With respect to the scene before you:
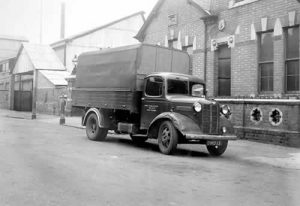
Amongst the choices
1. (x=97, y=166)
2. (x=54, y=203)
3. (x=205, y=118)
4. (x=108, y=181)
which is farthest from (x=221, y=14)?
(x=54, y=203)

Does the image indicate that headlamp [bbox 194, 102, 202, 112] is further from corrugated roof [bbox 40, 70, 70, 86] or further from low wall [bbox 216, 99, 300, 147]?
corrugated roof [bbox 40, 70, 70, 86]

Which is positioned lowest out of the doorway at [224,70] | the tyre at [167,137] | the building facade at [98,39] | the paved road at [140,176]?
the paved road at [140,176]

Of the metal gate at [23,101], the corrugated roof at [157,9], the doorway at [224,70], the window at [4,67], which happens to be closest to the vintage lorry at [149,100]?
the doorway at [224,70]

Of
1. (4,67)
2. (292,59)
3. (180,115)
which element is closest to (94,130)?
(180,115)

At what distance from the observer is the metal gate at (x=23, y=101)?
1524 inches

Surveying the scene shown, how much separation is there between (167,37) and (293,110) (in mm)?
8497

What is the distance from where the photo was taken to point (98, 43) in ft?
133

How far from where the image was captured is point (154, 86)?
1168 centimetres

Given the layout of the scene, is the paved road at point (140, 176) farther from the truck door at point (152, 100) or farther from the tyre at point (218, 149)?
the truck door at point (152, 100)

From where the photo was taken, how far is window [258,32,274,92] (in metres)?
14.4

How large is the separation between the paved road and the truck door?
95cm

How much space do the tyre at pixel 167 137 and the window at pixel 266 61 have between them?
5.35 meters

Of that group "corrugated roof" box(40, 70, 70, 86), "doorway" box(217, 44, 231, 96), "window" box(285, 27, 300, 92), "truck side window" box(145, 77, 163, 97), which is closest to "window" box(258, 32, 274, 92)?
"window" box(285, 27, 300, 92)

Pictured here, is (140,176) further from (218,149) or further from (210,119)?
(218,149)
